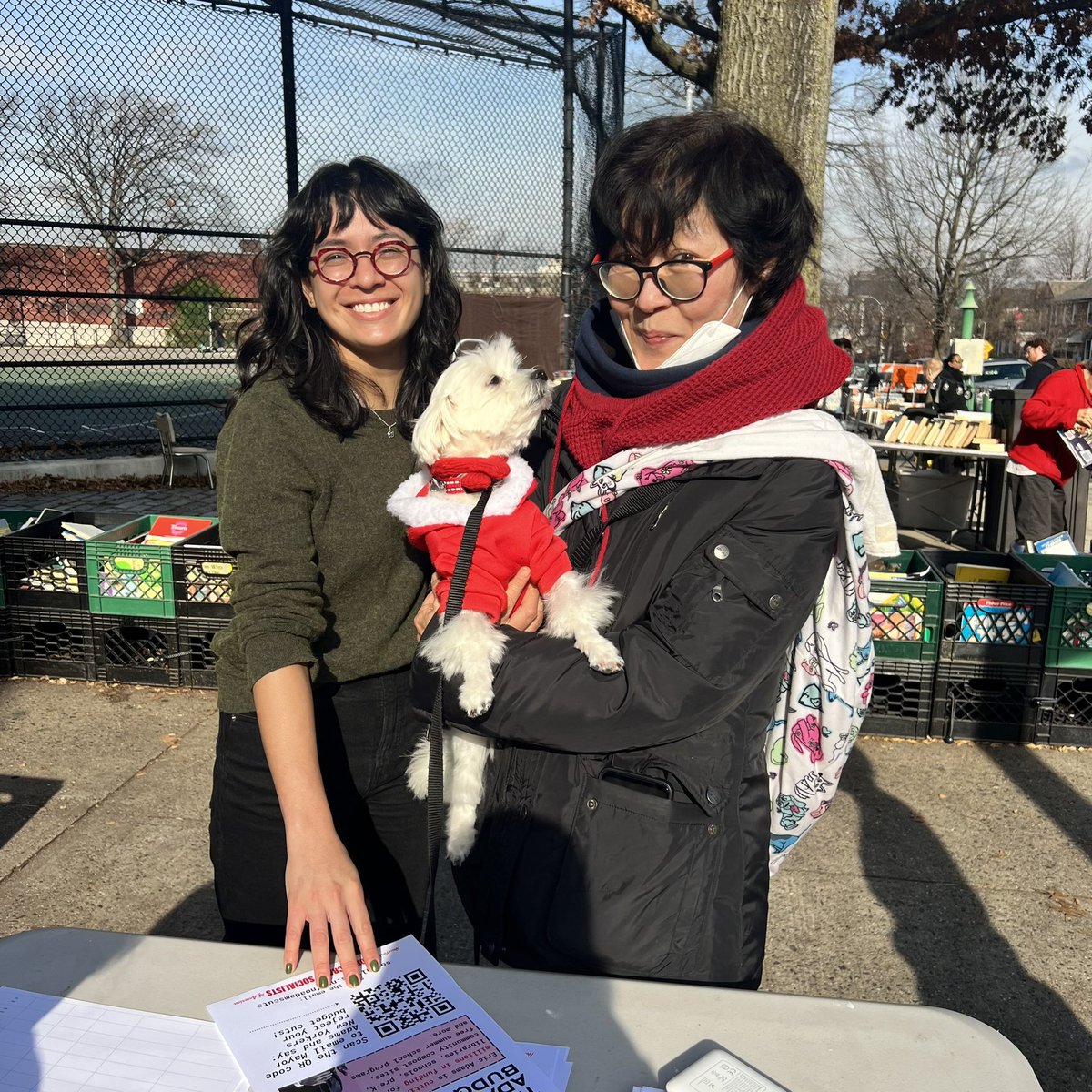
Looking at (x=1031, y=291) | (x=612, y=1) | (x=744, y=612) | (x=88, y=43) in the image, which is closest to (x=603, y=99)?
(x=612, y=1)

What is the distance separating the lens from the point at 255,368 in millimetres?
2002

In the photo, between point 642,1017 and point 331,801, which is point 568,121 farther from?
point 642,1017

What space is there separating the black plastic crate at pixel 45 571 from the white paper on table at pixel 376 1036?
4.39 meters

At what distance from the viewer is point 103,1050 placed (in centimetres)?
118

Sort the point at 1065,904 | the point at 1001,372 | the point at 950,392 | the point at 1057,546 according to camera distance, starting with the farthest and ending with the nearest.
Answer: the point at 1001,372 < the point at 950,392 < the point at 1057,546 < the point at 1065,904

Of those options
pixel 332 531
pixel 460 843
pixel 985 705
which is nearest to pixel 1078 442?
pixel 985 705

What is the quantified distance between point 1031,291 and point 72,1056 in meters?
66.3

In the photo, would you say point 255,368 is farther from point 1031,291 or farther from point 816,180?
point 1031,291

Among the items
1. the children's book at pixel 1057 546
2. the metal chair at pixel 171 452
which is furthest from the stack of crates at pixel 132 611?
the metal chair at pixel 171 452

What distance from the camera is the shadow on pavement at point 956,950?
2758mm

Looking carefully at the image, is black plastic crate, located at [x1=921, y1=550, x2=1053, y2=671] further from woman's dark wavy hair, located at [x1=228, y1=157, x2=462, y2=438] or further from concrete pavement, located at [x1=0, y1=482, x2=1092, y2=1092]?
woman's dark wavy hair, located at [x1=228, y1=157, x2=462, y2=438]

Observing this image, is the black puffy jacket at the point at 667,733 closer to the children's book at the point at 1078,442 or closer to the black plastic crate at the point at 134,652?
the black plastic crate at the point at 134,652

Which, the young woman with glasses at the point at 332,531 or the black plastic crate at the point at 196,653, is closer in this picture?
the young woman with glasses at the point at 332,531

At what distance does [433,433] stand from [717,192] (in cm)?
72
